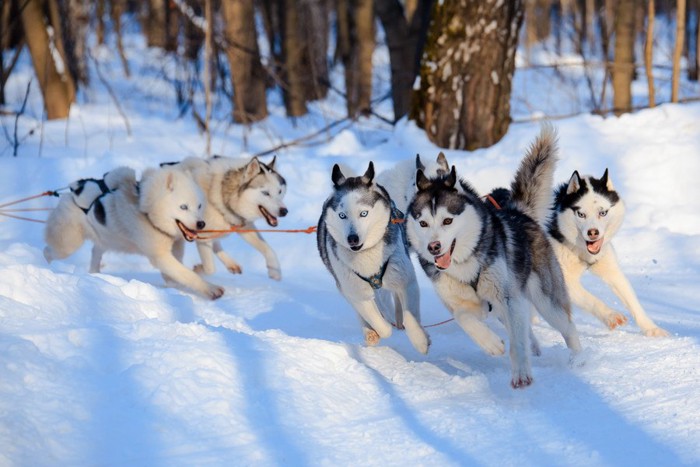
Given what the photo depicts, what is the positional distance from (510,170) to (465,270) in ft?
16.7

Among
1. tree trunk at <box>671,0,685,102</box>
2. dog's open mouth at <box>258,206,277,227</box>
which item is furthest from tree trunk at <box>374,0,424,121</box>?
dog's open mouth at <box>258,206,277,227</box>

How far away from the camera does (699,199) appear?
8594 millimetres

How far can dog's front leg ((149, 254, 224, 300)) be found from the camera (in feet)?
22.4

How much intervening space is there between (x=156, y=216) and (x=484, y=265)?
3330mm

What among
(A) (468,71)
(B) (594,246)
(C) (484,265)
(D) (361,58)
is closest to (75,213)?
(C) (484,265)

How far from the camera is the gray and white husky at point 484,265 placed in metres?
4.31

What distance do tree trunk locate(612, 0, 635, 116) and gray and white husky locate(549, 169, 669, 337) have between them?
6927 millimetres

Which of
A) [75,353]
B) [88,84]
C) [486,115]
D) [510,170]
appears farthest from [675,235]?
[88,84]

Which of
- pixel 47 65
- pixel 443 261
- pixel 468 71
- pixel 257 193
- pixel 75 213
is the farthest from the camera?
pixel 47 65

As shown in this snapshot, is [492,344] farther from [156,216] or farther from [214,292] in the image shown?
[156,216]

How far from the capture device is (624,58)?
12148 millimetres

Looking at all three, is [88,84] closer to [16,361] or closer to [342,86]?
[342,86]

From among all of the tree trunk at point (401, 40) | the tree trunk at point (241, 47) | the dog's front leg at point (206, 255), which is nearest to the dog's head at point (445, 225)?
the dog's front leg at point (206, 255)

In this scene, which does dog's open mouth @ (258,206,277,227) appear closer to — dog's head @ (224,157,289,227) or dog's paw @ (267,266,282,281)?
dog's head @ (224,157,289,227)
